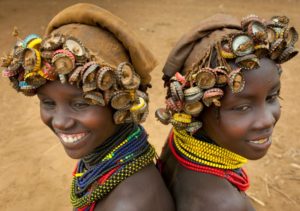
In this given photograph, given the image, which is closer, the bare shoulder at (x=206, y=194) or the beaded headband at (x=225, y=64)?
the beaded headband at (x=225, y=64)

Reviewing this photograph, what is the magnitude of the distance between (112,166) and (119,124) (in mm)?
229

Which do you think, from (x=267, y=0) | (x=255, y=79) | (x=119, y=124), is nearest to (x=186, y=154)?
(x=119, y=124)

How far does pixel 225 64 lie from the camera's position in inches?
88.6

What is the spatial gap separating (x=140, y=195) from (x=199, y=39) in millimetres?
878

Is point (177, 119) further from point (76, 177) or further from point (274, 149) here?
point (274, 149)

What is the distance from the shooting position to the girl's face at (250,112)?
223 centimetres

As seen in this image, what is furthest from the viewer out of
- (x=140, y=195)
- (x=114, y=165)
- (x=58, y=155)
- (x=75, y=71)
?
(x=58, y=155)

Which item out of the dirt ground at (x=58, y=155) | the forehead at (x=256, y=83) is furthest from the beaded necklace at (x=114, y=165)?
the dirt ground at (x=58, y=155)

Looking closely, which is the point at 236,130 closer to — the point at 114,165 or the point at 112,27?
the point at 114,165

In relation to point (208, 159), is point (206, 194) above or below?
below

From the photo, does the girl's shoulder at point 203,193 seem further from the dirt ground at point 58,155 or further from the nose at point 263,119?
the dirt ground at point 58,155

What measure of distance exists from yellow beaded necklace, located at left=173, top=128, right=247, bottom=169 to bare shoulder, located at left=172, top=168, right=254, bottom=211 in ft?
0.25

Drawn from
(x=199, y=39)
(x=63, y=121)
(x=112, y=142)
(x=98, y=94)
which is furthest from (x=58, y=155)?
(x=199, y=39)

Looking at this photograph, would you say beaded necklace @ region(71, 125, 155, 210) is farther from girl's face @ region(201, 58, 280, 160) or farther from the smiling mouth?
the smiling mouth
